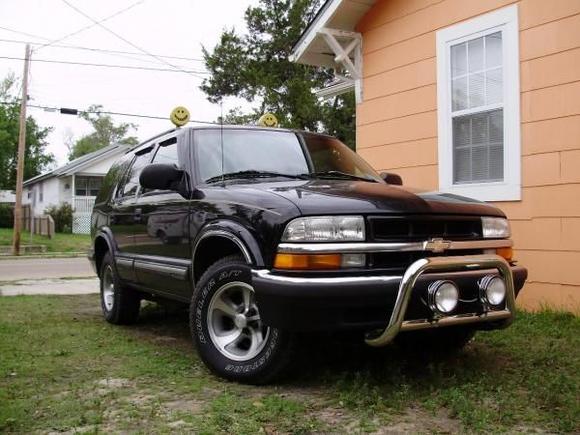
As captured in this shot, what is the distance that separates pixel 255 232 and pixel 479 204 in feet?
4.98

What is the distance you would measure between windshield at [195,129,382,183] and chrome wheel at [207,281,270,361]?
3.16 feet

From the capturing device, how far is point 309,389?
12.0 feet

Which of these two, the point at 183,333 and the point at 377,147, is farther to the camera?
the point at 377,147

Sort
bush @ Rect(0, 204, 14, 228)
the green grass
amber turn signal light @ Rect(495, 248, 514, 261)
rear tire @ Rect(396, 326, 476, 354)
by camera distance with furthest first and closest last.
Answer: bush @ Rect(0, 204, 14, 228) → the green grass → rear tire @ Rect(396, 326, 476, 354) → amber turn signal light @ Rect(495, 248, 514, 261)

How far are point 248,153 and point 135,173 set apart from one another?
5.92 feet

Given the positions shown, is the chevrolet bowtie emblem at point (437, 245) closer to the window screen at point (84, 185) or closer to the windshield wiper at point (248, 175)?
the windshield wiper at point (248, 175)

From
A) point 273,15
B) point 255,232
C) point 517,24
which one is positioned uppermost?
point 273,15

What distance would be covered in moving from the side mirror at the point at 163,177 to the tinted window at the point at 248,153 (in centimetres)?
17

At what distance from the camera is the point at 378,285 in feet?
10.8

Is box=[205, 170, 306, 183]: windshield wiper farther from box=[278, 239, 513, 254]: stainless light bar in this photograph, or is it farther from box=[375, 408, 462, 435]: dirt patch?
box=[375, 408, 462, 435]: dirt patch

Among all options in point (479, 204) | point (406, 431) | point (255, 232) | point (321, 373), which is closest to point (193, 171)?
point (255, 232)

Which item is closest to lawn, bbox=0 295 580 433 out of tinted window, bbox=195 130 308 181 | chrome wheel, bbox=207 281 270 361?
chrome wheel, bbox=207 281 270 361

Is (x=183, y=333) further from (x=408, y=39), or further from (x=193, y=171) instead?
(x=408, y=39)

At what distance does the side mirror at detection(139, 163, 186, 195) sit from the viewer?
4418 mm
